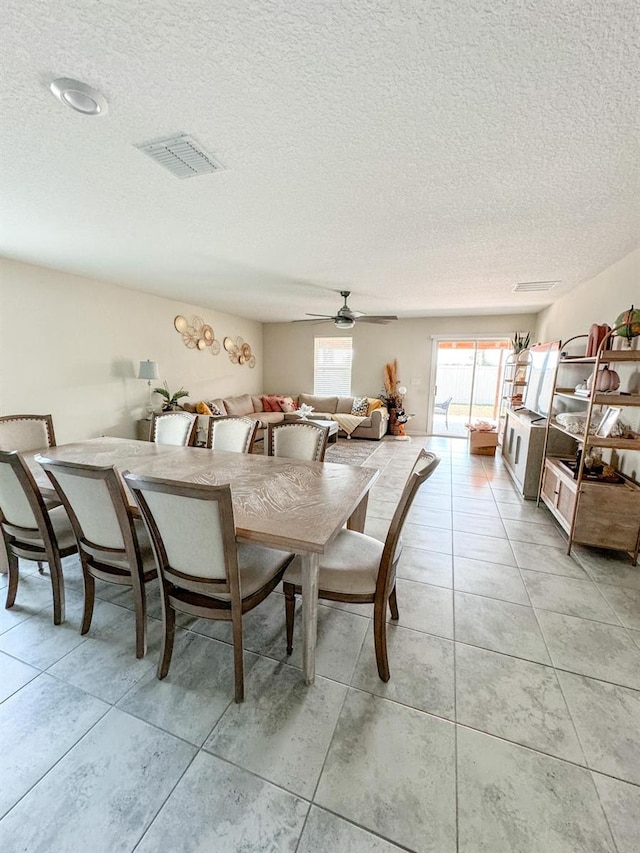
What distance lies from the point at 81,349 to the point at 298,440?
11.4 ft

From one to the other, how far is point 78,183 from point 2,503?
1885 millimetres

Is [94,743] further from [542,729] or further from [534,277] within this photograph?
[534,277]

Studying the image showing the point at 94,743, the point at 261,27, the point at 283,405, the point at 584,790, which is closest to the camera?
the point at 261,27

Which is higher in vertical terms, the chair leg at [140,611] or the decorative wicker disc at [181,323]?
the decorative wicker disc at [181,323]

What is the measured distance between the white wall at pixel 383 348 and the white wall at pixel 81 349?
245cm

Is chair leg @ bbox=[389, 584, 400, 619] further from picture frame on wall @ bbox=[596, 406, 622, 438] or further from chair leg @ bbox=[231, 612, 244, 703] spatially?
picture frame on wall @ bbox=[596, 406, 622, 438]

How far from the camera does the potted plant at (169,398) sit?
5.39m

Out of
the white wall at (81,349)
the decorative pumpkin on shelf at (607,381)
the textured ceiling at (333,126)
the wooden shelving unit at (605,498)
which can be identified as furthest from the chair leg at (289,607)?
the white wall at (81,349)

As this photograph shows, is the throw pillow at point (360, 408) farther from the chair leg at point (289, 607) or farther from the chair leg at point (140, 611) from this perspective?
the chair leg at point (140, 611)

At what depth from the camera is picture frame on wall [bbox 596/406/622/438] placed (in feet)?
8.16

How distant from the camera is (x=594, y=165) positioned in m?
1.71

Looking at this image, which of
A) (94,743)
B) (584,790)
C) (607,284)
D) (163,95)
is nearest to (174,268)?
(163,95)

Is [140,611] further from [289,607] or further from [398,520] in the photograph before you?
[398,520]

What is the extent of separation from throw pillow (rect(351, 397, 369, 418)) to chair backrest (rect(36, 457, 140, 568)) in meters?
5.67
